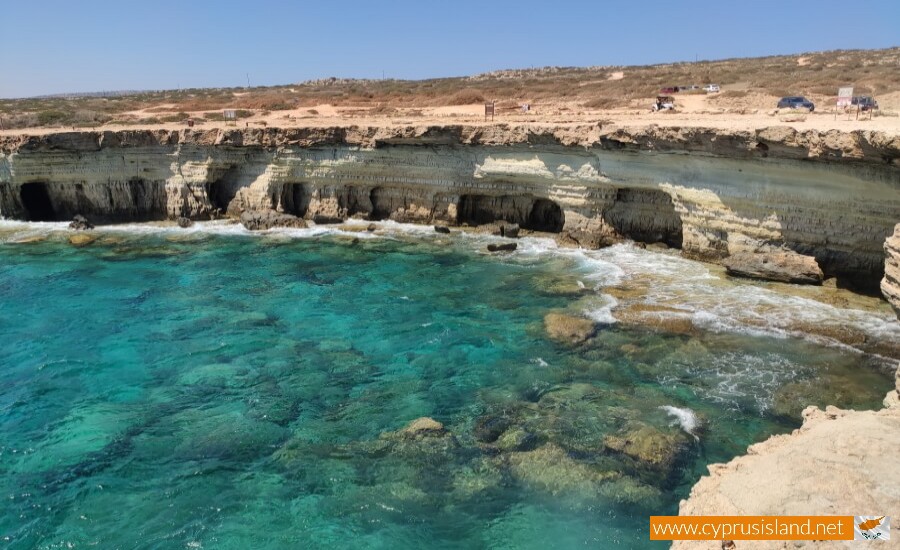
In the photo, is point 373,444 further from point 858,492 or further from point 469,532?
point 858,492

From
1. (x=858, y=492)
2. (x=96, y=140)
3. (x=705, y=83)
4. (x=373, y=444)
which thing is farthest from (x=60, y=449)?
(x=705, y=83)

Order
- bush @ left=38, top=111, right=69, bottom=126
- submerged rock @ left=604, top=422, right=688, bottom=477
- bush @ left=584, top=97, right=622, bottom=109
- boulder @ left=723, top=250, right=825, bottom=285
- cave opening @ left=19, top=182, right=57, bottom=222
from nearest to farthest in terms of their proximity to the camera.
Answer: submerged rock @ left=604, top=422, right=688, bottom=477 → boulder @ left=723, top=250, right=825, bottom=285 → cave opening @ left=19, top=182, right=57, bottom=222 → bush @ left=584, top=97, right=622, bottom=109 → bush @ left=38, top=111, right=69, bottom=126

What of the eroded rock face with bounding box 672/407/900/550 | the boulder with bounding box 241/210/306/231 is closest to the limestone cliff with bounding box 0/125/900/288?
the boulder with bounding box 241/210/306/231

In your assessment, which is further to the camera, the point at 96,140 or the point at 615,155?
the point at 96,140

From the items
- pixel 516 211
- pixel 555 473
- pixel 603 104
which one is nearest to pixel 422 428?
pixel 555 473

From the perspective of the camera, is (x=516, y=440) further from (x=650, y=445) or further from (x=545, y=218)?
(x=545, y=218)

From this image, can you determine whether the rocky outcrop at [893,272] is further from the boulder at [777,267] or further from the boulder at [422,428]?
the boulder at [422,428]

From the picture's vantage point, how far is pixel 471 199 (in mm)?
26781

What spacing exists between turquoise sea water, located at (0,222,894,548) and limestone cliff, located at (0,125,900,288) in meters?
2.62

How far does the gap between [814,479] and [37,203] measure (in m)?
33.8

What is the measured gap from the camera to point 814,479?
7.21 meters

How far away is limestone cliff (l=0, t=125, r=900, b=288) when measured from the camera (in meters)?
17.5

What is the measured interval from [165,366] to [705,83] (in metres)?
45.7

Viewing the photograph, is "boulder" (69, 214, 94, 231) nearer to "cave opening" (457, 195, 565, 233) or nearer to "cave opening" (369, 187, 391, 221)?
"cave opening" (369, 187, 391, 221)
